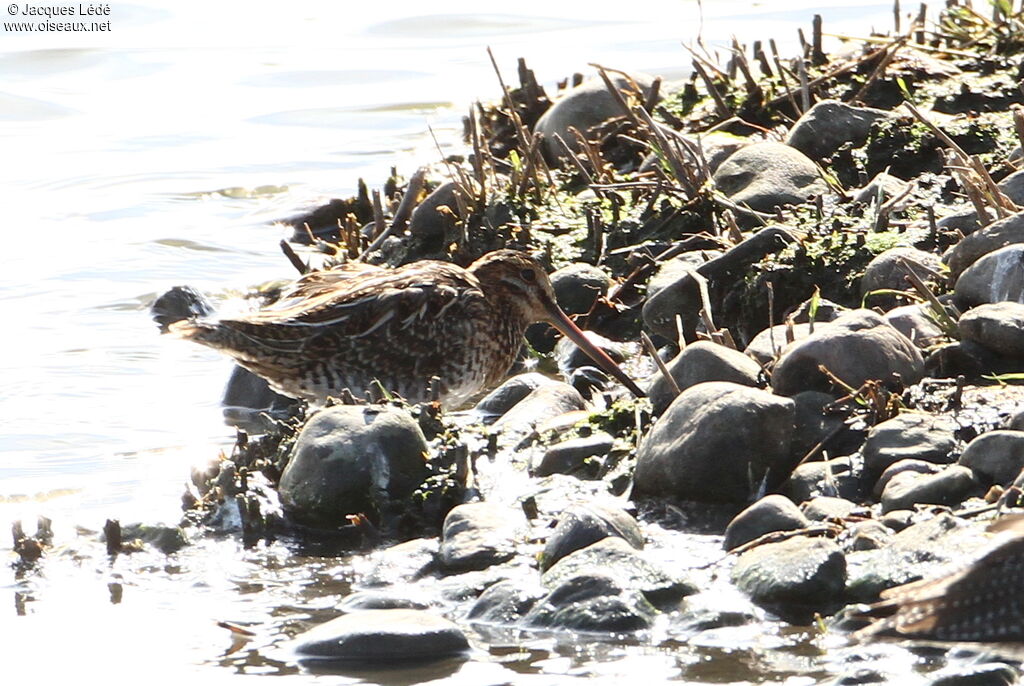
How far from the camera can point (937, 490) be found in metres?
5.57

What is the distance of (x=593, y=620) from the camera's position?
17.1 feet

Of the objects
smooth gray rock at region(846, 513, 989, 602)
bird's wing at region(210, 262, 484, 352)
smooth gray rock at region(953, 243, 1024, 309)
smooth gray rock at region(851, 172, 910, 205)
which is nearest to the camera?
smooth gray rock at region(846, 513, 989, 602)

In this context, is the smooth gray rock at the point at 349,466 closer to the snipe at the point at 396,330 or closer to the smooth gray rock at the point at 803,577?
the snipe at the point at 396,330

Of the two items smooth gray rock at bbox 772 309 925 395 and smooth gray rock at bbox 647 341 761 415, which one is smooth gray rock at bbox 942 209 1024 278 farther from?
smooth gray rock at bbox 647 341 761 415

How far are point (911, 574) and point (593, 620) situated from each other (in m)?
1.02

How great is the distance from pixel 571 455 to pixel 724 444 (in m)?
0.82

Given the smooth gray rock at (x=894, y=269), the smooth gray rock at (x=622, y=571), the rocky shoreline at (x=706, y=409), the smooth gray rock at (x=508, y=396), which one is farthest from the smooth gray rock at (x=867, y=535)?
the smooth gray rock at (x=508, y=396)

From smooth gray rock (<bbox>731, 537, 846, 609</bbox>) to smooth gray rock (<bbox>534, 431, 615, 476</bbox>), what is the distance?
4.56 ft

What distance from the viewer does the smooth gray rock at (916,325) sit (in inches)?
267

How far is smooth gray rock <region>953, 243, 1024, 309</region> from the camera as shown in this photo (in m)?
6.74

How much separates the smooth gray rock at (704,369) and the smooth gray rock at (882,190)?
223cm

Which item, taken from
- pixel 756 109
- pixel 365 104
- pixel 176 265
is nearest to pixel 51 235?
pixel 176 265

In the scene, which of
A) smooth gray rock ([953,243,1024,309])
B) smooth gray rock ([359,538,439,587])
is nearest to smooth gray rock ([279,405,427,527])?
smooth gray rock ([359,538,439,587])

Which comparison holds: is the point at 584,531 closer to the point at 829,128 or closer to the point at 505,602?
the point at 505,602
